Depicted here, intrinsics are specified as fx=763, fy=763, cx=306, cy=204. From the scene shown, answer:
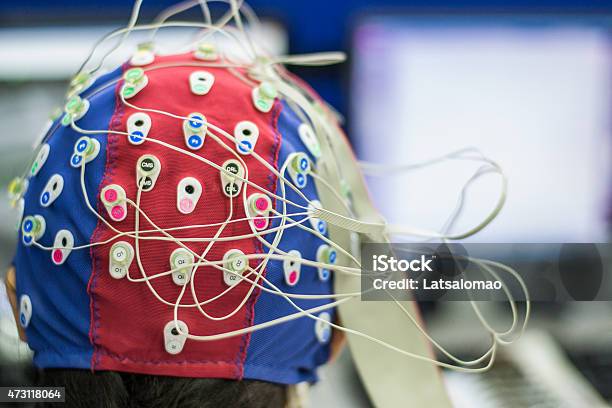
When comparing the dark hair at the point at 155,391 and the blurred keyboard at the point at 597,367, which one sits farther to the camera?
the blurred keyboard at the point at 597,367

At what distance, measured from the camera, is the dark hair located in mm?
487

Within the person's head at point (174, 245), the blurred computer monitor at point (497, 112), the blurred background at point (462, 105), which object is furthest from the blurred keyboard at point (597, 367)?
the person's head at point (174, 245)

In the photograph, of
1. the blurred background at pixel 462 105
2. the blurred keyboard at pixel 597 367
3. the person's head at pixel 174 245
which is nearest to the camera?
the person's head at pixel 174 245

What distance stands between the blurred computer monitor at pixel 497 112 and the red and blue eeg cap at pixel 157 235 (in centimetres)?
76

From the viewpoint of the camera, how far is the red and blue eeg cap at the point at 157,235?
470 mm

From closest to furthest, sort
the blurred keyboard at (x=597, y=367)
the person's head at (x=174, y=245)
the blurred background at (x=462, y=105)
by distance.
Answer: the person's head at (x=174, y=245) < the blurred keyboard at (x=597, y=367) < the blurred background at (x=462, y=105)

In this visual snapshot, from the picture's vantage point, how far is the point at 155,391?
0.49 metres

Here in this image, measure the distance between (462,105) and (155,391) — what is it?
898 mm

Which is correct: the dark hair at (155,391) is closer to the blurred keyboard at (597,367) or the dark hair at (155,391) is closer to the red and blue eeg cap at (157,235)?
the red and blue eeg cap at (157,235)

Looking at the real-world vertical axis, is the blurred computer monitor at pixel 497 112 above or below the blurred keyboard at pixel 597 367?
above

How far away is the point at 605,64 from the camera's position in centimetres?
124

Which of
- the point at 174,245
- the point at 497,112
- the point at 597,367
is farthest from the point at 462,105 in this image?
the point at 174,245

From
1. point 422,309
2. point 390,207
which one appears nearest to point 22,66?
point 390,207

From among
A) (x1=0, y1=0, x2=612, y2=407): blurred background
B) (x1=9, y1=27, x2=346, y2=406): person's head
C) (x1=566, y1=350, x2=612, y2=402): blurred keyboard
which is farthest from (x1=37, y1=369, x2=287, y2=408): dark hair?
(x1=0, y1=0, x2=612, y2=407): blurred background
